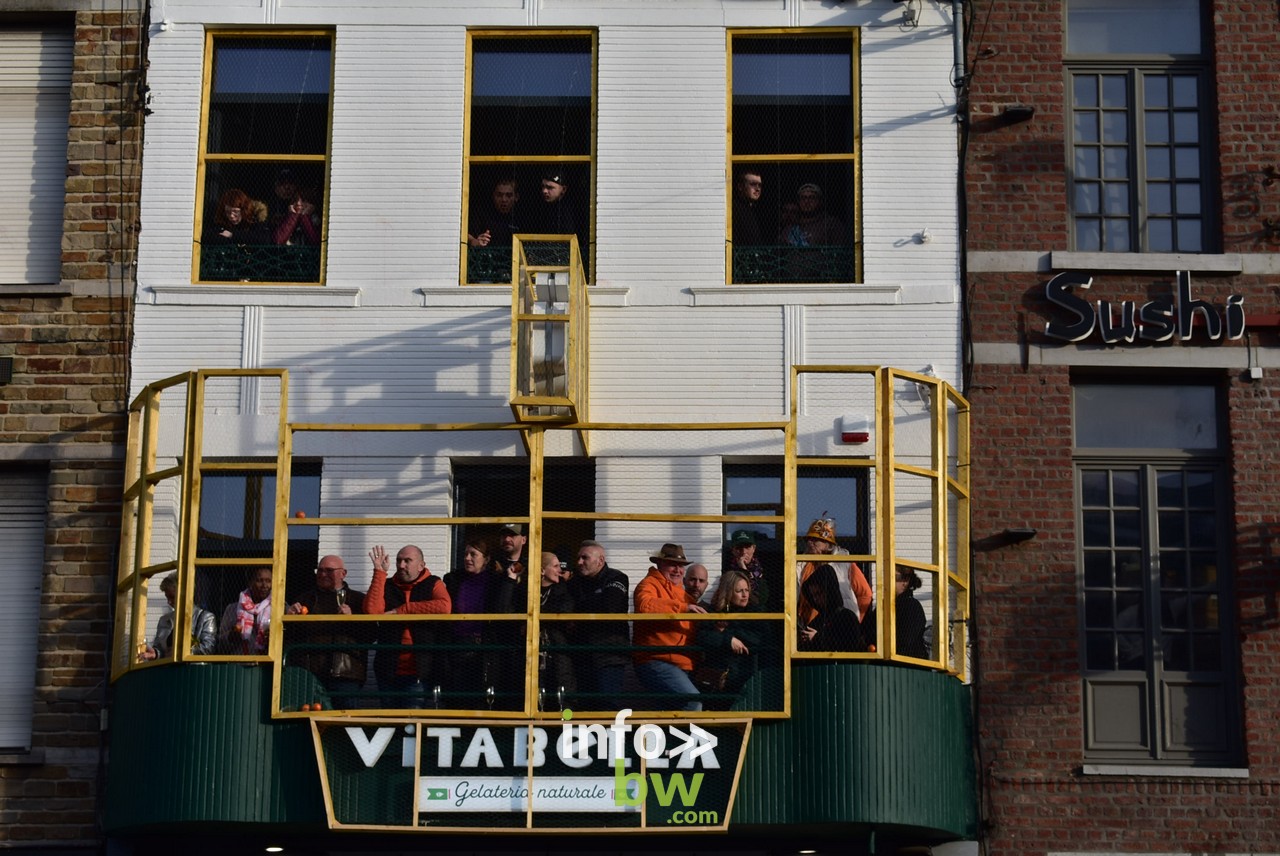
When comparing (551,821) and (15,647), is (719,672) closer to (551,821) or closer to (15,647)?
(551,821)

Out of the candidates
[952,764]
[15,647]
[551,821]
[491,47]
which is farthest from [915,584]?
[15,647]

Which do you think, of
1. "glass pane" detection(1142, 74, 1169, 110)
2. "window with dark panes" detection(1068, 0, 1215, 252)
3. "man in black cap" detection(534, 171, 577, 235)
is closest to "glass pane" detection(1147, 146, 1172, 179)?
"window with dark panes" detection(1068, 0, 1215, 252)

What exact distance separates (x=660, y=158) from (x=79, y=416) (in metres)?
5.32

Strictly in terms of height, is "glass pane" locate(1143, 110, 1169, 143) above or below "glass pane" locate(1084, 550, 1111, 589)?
above

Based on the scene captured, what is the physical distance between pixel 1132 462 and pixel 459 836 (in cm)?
624

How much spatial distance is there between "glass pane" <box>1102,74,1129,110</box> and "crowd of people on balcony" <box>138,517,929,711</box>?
4875 millimetres

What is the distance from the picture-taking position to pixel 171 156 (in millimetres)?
17719

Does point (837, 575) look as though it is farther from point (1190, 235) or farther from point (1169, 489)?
point (1190, 235)

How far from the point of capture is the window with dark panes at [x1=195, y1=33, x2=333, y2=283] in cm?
1755

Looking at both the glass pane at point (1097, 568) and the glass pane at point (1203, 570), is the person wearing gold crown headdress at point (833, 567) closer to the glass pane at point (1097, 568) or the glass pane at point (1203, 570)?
the glass pane at point (1097, 568)

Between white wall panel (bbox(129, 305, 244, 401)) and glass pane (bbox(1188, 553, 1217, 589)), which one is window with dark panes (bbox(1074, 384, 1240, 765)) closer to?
glass pane (bbox(1188, 553, 1217, 589))

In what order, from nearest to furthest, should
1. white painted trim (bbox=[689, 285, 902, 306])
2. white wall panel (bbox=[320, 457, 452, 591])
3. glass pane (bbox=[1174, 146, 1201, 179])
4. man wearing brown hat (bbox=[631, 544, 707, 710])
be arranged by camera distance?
man wearing brown hat (bbox=[631, 544, 707, 710]) → white wall panel (bbox=[320, 457, 452, 591]) → white painted trim (bbox=[689, 285, 902, 306]) → glass pane (bbox=[1174, 146, 1201, 179])

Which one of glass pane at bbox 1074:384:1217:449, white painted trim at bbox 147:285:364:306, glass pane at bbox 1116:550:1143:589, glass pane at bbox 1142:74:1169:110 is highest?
glass pane at bbox 1142:74:1169:110

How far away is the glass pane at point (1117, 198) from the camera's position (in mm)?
17422
